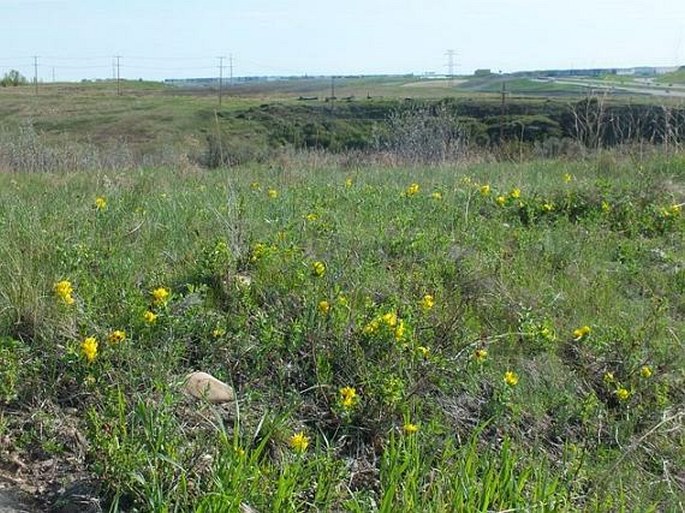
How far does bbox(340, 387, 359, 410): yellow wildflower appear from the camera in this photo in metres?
2.98

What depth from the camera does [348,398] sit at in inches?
117

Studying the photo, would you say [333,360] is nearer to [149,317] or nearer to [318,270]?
[318,270]

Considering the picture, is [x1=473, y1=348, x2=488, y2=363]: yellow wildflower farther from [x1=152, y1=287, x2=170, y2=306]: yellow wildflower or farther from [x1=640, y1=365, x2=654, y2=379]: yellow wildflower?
[x1=152, y1=287, x2=170, y2=306]: yellow wildflower

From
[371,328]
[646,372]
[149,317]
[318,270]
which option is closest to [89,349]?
[149,317]

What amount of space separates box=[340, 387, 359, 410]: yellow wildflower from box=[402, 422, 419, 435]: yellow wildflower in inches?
8.5

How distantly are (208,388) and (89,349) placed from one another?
0.46 meters

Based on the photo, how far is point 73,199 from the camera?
570cm

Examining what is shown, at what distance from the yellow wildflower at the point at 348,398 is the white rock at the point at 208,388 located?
421 millimetres

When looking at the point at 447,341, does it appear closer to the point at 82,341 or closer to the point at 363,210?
the point at 82,341

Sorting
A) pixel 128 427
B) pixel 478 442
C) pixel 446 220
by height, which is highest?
pixel 446 220

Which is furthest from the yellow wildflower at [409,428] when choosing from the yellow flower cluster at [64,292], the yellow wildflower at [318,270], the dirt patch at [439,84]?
the dirt patch at [439,84]

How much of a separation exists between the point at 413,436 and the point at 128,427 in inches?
40.0

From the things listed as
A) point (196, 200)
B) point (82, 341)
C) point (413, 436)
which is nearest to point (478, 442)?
point (413, 436)

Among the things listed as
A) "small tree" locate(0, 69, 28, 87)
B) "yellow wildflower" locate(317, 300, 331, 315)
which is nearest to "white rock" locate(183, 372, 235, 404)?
"yellow wildflower" locate(317, 300, 331, 315)
